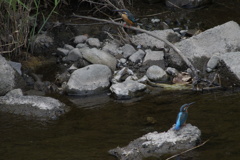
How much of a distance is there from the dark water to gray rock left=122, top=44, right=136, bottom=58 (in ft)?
4.72

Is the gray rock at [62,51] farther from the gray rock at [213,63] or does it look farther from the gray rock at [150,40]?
the gray rock at [213,63]

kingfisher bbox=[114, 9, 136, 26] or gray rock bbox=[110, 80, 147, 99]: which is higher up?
kingfisher bbox=[114, 9, 136, 26]

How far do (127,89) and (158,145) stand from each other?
190cm

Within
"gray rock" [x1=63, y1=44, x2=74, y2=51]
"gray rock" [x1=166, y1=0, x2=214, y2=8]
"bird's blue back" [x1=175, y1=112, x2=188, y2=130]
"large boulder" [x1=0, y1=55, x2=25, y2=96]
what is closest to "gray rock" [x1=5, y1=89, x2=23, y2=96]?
"large boulder" [x1=0, y1=55, x2=25, y2=96]

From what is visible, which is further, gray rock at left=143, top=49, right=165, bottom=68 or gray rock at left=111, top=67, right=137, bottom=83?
gray rock at left=143, top=49, right=165, bottom=68

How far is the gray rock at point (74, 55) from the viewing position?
7191mm

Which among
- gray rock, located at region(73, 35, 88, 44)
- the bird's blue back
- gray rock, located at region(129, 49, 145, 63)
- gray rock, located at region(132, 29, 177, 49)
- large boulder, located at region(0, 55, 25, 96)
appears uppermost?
gray rock, located at region(132, 29, 177, 49)

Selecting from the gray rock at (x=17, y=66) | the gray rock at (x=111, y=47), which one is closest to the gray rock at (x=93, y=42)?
the gray rock at (x=111, y=47)

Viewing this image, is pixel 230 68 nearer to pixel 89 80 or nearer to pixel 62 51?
pixel 89 80

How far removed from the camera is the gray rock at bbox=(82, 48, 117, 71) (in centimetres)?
691

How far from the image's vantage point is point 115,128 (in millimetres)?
5105

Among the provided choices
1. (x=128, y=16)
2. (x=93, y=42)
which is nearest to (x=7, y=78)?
(x=93, y=42)

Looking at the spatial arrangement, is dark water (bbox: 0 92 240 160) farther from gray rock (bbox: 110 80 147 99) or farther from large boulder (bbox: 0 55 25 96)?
large boulder (bbox: 0 55 25 96)

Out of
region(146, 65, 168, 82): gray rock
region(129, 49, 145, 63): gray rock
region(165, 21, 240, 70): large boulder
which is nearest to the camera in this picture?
region(146, 65, 168, 82): gray rock
